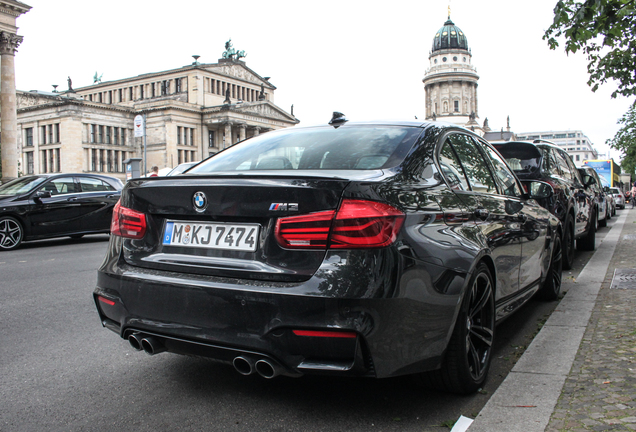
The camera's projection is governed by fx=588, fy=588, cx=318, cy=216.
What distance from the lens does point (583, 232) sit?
30.9 feet

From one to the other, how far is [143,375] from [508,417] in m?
2.11

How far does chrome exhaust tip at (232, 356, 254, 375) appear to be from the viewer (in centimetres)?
263

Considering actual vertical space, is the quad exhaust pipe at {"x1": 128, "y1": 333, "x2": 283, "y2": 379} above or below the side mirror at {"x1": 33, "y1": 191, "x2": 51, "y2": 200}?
below

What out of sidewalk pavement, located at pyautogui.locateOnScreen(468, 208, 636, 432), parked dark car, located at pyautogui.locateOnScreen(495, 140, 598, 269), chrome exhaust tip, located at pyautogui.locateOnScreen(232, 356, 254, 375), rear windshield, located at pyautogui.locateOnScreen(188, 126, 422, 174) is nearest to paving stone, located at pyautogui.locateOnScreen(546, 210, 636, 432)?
sidewalk pavement, located at pyautogui.locateOnScreen(468, 208, 636, 432)

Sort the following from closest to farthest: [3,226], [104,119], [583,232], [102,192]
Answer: [583,232] < [3,226] < [102,192] < [104,119]

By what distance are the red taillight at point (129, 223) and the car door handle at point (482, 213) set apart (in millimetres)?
1866

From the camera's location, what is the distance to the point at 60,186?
12.4m

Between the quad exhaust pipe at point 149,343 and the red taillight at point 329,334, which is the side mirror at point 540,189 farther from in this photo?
the quad exhaust pipe at point 149,343

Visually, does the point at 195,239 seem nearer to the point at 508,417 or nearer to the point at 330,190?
the point at 330,190

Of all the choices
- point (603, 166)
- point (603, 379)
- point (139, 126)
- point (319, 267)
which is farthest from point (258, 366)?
point (603, 166)

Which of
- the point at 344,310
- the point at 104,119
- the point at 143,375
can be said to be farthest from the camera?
the point at 104,119

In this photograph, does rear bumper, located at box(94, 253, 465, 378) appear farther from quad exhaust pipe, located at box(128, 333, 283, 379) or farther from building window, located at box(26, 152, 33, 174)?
building window, located at box(26, 152, 33, 174)

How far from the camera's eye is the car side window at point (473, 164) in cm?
378

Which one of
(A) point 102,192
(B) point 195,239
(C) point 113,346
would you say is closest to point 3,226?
(A) point 102,192
